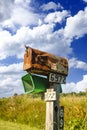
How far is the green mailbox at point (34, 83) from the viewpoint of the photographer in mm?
4707

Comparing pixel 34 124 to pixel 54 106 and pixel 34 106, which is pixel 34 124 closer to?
pixel 34 106

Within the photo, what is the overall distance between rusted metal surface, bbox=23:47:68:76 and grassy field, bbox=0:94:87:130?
297 cm

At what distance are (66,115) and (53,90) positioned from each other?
6.21 meters

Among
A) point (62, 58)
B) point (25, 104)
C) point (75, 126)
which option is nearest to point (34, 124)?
point (25, 104)

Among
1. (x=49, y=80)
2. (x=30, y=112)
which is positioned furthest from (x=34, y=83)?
(x=30, y=112)

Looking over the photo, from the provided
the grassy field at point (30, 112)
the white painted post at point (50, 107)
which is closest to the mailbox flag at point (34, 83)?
the white painted post at point (50, 107)

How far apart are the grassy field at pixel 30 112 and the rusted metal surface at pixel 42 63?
9.73 feet

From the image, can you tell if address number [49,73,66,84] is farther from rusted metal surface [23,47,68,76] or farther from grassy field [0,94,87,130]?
grassy field [0,94,87,130]

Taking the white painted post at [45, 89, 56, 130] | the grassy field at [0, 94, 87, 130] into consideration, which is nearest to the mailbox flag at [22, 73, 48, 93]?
the white painted post at [45, 89, 56, 130]

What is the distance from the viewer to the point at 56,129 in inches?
193

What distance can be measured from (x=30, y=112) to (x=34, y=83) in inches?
321

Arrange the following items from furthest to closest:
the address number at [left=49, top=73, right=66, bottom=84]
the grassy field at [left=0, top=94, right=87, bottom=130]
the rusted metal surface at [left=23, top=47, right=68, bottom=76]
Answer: the grassy field at [left=0, top=94, right=87, bottom=130]
the address number at [left=49, top=73, right=66, bottom=84]
the rusted metal surface at [left=23, top=47, right=68, bottom=76]

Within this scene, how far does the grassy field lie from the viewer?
1055cm

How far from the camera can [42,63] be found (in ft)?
15.8
